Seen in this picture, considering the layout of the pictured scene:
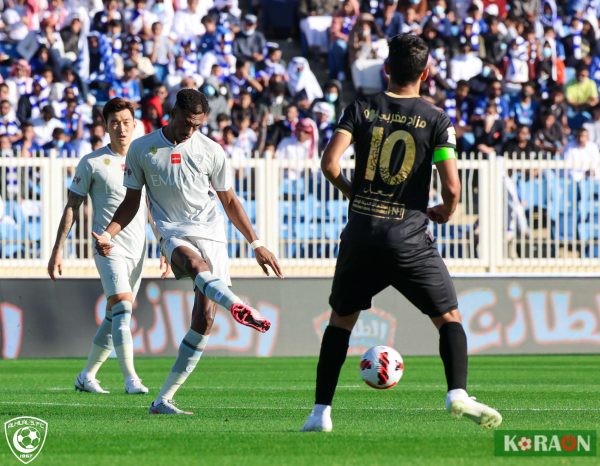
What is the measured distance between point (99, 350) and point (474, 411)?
5494 millimetres

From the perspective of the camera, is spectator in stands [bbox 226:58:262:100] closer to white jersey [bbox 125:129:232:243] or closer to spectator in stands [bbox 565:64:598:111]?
spectator in stands [bbox 565:64:598:111]

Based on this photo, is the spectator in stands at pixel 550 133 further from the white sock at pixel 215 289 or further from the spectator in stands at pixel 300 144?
the white sock at pixel 215 289

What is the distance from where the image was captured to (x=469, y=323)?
20.2 metres

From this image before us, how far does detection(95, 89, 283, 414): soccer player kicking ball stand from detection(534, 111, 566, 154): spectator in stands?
14438mm

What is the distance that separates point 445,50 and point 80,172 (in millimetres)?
14828

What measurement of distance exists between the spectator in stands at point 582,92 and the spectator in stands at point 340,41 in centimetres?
404

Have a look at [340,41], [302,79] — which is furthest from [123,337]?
[340,41]

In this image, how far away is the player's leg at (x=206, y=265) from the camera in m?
9.56

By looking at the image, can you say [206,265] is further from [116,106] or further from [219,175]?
[116,106]

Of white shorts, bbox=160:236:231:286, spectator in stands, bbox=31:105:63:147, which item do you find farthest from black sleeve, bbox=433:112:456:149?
spectator in stands, bbox=31:105:63:147

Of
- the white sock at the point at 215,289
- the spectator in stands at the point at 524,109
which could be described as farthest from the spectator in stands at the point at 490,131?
the white sock at the point at 215,289

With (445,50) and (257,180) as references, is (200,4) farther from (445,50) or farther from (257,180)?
(257,180)

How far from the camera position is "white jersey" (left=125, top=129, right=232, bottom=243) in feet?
33.7

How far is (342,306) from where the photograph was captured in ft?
28.1
